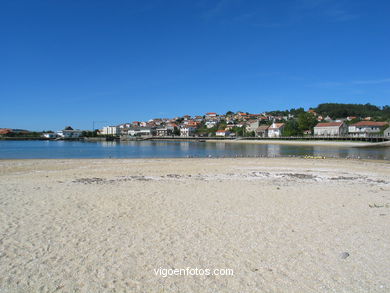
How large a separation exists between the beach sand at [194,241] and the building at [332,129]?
95448 millimetres

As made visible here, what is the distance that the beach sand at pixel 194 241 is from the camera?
12.7ft

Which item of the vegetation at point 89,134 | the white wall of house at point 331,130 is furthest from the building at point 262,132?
the vegetation at point 89,134

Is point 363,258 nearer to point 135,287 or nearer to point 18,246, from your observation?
point 135,287

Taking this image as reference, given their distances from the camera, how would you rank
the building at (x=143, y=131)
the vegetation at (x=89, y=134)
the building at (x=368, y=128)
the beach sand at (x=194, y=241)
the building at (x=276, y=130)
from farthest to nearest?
the building at (x=143, y=131) < the vegetation at (x=89, y=134) < the building at (x=276, y=130) < the building at (x=368, y=128) < the beach sand at (x=194, y=241)

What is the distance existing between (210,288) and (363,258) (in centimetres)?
265

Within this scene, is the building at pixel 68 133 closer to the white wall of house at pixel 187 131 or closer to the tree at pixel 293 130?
the white wall of house at pixel 187 131

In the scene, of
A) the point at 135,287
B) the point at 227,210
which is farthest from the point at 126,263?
the point at 227,210

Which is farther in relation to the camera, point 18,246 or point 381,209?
point 381,209

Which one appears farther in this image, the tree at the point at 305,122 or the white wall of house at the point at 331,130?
the tree at the point at 305,122

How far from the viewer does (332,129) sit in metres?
96.3

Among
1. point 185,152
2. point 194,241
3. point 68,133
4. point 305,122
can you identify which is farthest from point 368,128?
point 68,133

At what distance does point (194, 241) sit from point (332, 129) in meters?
103

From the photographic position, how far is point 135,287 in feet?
12.2

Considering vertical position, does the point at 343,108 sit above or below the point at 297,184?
above
